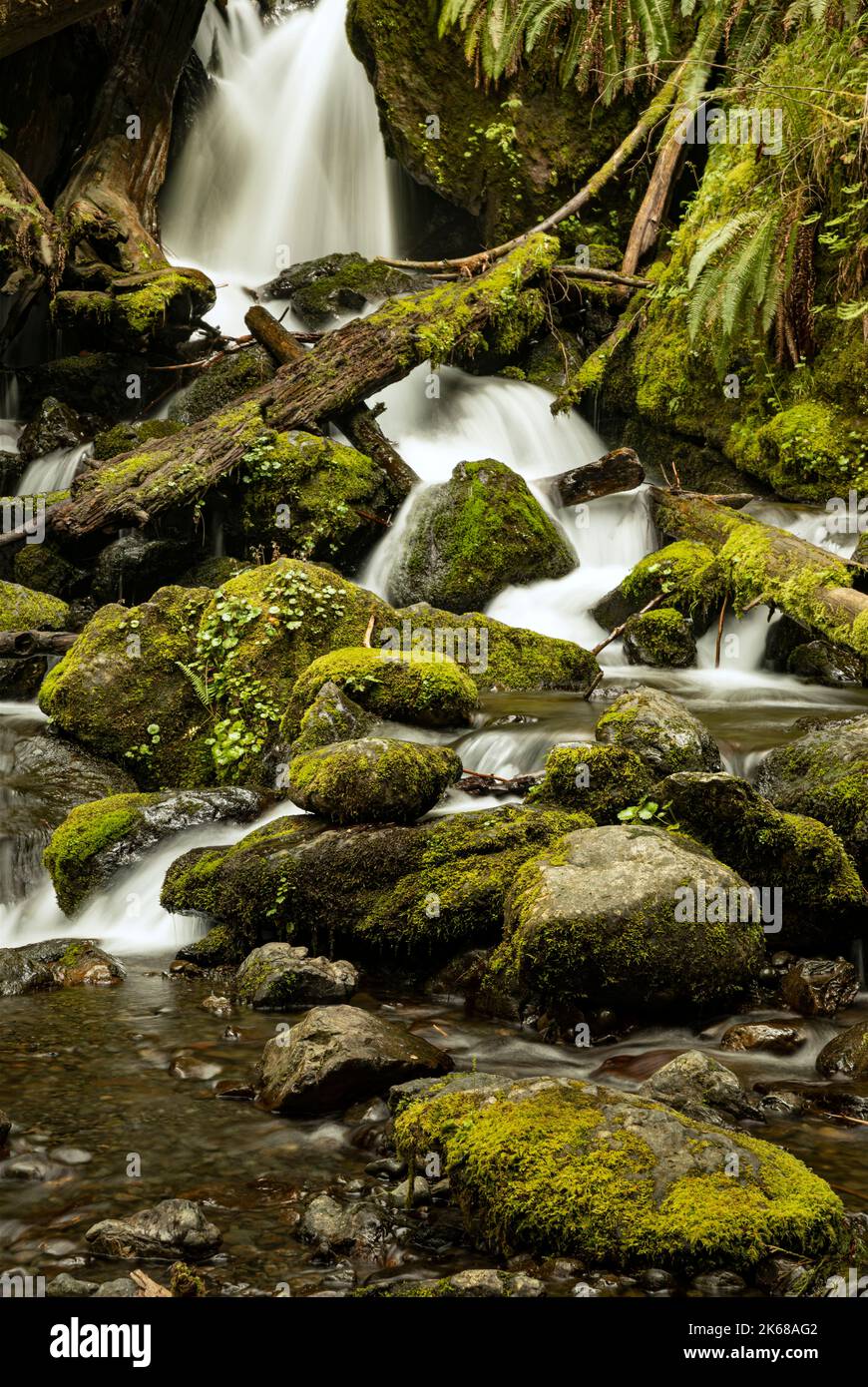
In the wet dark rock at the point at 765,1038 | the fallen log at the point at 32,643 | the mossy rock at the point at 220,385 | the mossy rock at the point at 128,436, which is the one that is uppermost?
the mossy rock at the point at 220,385

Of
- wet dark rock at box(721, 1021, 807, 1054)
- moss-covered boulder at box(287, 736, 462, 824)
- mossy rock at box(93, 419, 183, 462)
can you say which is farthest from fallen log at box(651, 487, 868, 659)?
mossy rock at box(93, 419, 183, 462)

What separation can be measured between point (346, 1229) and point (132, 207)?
15.8m

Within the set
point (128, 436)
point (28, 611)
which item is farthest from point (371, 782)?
point (128, 436)

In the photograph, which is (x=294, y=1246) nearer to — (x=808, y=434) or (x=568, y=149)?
(x=808, y=434)

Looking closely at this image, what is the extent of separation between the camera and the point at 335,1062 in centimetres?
405

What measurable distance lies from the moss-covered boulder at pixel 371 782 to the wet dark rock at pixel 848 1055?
2.44m

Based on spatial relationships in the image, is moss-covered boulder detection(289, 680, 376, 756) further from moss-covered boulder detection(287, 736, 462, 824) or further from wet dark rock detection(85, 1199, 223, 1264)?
wet dark rock detection(85, 1199, 223, 1264)

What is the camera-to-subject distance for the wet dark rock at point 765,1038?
451cm

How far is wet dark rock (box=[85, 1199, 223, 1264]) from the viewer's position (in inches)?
122

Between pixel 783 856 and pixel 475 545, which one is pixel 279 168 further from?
pixel 783 856

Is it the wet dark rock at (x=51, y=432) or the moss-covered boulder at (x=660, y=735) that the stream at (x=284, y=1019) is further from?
the moss-covered boulder at (x=660, y=735)

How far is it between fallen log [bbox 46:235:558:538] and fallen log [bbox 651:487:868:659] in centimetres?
430

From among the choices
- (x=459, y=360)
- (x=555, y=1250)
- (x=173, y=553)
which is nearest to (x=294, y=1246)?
(x=555, y=1250)

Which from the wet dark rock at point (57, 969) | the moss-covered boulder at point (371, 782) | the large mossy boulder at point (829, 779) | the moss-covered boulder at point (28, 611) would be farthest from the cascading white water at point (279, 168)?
the wet dark rock at point (57, 969)
